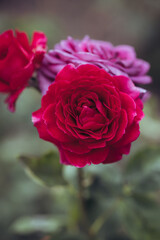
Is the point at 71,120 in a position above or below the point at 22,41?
below

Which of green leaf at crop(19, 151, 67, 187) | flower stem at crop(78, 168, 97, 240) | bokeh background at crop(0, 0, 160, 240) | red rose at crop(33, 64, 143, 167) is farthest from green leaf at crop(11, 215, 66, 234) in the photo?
red rose at crop(33, 64, 143, 167)

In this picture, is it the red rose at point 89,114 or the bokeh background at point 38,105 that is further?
the bokeh background at point 38,105

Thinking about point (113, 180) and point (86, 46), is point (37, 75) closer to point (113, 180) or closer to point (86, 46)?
point (86, 46)

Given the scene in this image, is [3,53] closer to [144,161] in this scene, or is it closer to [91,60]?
[91,60]

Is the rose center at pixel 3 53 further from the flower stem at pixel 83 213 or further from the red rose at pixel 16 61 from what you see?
the flower stem at pixel 83 213

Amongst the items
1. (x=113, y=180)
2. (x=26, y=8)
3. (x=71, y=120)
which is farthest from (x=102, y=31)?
(x=71, y=120)

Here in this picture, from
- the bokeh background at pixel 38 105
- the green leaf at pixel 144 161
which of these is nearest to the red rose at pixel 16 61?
the bokeh background at pixel 38 105

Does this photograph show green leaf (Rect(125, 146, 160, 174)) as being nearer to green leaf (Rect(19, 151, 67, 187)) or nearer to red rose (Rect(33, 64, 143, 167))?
green leaf (Rect(19, 151, 67, 187))

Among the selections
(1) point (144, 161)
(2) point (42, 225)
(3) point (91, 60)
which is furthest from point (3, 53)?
(2) point (42, 225)
